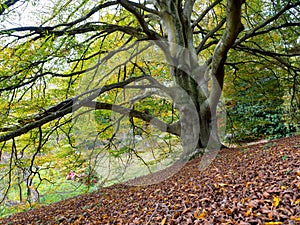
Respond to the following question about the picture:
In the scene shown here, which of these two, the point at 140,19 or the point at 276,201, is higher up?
the point at 140,19

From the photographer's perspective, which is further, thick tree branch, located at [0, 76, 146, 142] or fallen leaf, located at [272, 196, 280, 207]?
thick tree branch, located at [0, 76, 146, 142]

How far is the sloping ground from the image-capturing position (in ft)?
4.53

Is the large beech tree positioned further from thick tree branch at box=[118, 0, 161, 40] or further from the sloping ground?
the sloping ground

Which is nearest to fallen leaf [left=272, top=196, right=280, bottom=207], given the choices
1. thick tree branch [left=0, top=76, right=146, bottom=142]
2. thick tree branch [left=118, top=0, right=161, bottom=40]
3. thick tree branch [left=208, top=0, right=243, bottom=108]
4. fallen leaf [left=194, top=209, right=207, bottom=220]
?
fallen leaf [left=194, top=209, right=207, bottom=220]

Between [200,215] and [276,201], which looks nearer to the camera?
[276,201]

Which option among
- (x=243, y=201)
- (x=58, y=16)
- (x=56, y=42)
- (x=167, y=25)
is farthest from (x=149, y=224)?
(x=167, y=25)

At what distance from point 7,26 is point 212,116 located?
364cm

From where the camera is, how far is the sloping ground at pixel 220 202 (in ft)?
4.53

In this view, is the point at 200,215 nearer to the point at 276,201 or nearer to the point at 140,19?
the point at 276,201

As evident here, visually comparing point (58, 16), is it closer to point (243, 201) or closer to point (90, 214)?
Answer: point (90, 214)

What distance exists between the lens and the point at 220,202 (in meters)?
1.71

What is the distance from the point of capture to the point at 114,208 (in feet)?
7.99

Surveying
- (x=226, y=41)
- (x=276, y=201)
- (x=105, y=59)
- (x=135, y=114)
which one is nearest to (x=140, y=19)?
(x=105, y=59)

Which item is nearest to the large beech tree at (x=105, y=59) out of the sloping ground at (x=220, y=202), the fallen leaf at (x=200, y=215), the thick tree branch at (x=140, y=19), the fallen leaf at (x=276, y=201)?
the thick tree branch at (x=140, y=19)
